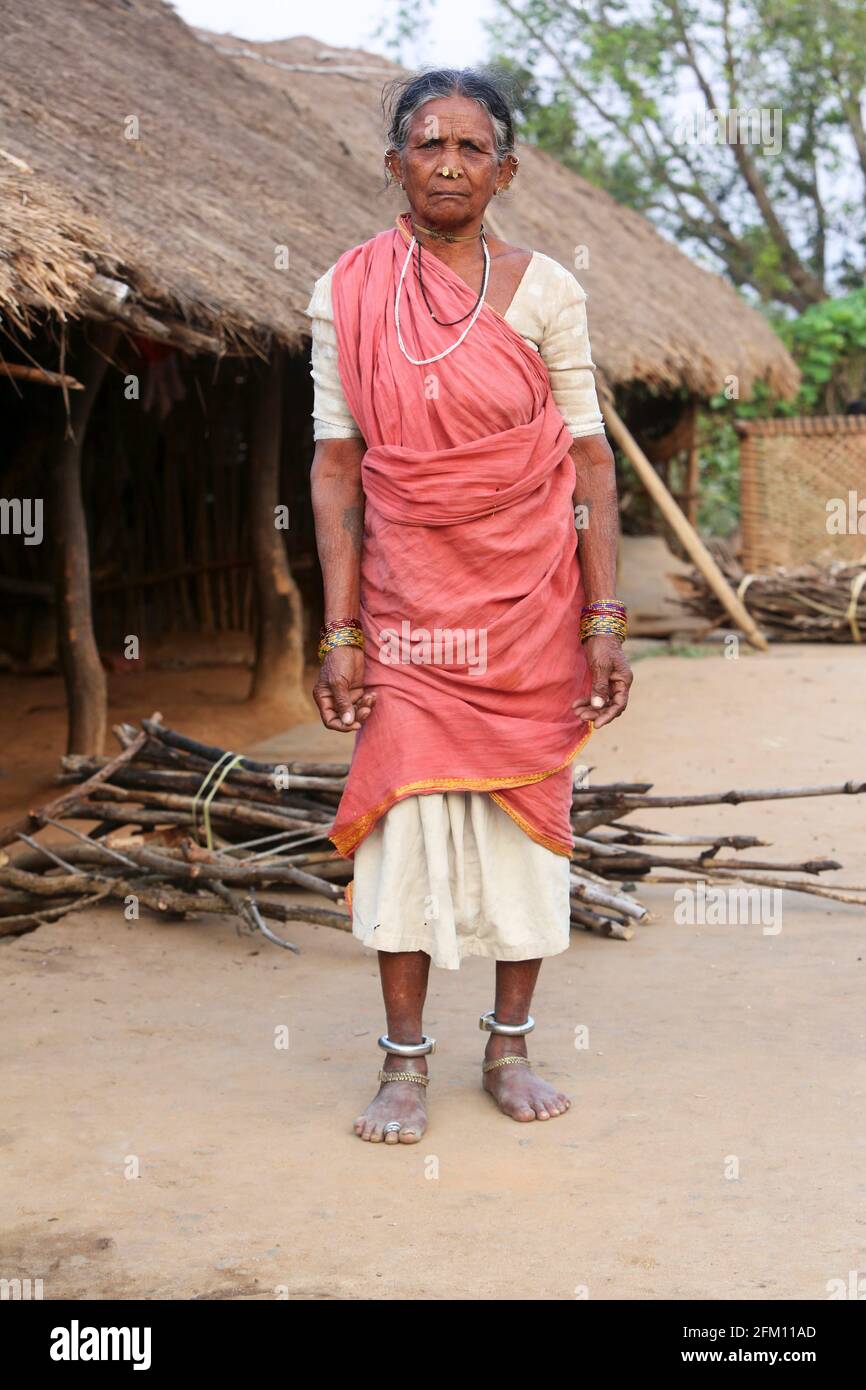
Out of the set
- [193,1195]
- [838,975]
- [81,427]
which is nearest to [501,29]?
[81,427]

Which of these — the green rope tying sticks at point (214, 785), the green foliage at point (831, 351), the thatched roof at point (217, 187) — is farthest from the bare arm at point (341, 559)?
the green foliage at point (831, 351)

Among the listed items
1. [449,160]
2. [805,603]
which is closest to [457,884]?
[449,160]

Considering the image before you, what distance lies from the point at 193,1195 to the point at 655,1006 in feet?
4.33

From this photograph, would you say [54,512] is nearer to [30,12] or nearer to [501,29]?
[30,12]

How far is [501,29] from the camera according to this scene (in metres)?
17.8

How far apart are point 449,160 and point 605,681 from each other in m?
0.93

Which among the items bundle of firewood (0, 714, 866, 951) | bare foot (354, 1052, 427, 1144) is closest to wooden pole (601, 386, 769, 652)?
bundle of firewood (0, 714, 866, 951)

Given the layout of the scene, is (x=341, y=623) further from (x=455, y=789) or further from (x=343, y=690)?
(x=455, y=789)

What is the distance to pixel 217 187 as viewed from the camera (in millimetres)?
6465

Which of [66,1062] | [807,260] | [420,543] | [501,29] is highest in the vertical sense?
[501,29]

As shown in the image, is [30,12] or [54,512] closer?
[54,512]

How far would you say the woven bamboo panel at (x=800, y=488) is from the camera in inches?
472

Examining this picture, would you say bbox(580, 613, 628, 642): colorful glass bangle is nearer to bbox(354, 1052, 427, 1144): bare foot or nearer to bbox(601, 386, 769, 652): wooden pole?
bbox(354, 1052, 427, 1144): bare foot

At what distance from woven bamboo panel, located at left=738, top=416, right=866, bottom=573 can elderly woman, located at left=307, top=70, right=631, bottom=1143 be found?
9795mm
